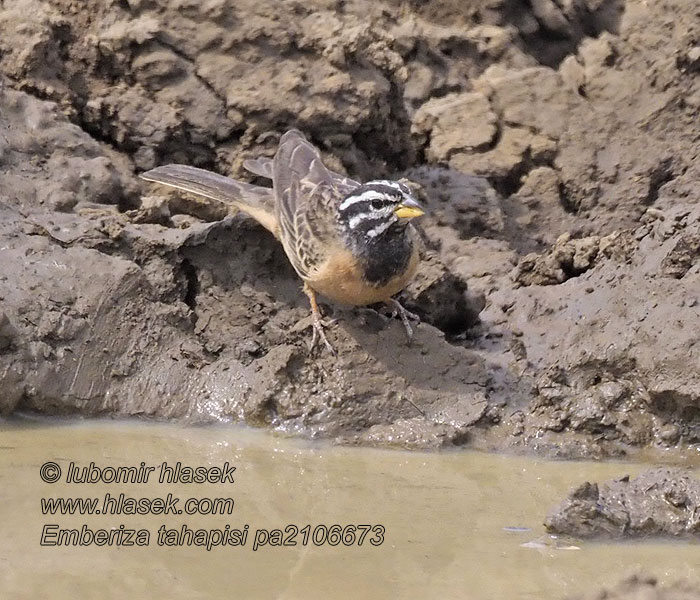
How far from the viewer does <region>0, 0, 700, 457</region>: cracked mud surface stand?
6.68 metres

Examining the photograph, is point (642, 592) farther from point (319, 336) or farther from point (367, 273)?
point (319, 336)

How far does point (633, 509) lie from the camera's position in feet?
17.4

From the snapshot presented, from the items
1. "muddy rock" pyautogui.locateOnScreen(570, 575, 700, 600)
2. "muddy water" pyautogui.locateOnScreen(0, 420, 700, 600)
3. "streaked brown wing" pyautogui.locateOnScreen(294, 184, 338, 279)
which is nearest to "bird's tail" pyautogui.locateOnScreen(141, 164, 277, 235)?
"streaked brown wing" pyautogui.locateOnScreen(294, 184, 338, 279)

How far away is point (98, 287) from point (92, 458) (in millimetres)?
1225

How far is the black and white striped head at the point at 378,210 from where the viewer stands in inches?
257

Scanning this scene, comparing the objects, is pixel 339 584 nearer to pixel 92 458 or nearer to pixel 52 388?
pixel 92 458

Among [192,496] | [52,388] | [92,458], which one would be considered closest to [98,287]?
[52,388]

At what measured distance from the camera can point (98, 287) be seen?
690 cm

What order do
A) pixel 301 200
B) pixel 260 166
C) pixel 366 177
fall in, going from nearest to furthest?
pixel 301 200 < pixel 260 166 < pixel 366 177

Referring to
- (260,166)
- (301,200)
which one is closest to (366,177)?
(260,166)

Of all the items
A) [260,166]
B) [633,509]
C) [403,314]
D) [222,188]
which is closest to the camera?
[633,509]

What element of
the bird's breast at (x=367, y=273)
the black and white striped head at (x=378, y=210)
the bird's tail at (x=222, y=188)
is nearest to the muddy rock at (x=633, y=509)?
the bird's breast at (x=367, y=273)

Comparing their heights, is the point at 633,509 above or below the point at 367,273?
below

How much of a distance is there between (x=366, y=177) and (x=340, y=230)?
1830mm
